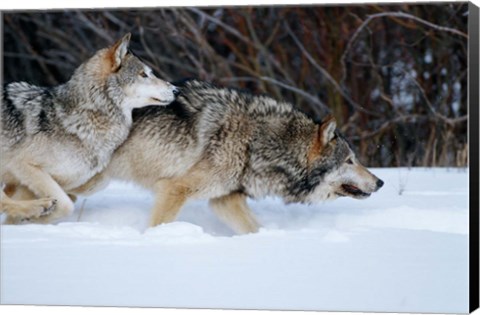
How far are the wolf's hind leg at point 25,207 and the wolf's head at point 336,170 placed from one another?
5.95ft

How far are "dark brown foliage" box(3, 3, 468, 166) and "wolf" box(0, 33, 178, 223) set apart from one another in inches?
111

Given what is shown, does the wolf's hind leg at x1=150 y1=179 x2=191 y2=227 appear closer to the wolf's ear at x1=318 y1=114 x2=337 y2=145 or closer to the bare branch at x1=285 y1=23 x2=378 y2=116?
the wolf's ear at x1=318 y1=114 x2=337 y2=145

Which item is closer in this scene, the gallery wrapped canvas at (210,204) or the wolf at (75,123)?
the gallery wrapped canvas at (210,204)

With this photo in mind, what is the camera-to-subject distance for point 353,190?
5.96 meters

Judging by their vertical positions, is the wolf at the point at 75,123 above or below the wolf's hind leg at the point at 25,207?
above

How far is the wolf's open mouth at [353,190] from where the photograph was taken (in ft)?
19.4

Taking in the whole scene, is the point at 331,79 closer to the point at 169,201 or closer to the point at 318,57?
the point at 318,57

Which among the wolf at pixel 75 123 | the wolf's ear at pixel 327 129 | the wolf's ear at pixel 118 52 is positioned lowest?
the wolf's ear at pixel 327 129

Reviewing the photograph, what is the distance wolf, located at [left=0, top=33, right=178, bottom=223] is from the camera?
18.2 feet

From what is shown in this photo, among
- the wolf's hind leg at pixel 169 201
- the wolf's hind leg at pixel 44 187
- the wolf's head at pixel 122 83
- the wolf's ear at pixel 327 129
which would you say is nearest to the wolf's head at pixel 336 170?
the wolf's ear at pixel 327 129

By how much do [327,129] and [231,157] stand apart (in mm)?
698

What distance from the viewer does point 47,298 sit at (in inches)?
198

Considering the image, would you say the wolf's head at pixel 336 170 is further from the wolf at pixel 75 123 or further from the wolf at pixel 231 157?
the wolf at pixel 75 123

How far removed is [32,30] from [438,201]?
7.01m
